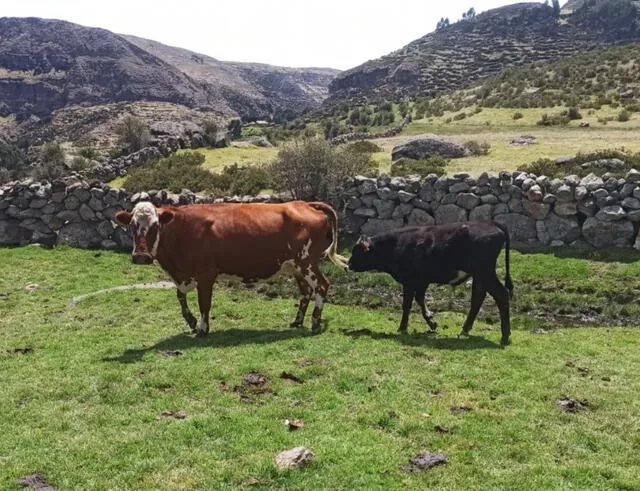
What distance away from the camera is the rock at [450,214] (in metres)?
23.0

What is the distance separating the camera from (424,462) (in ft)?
24.4

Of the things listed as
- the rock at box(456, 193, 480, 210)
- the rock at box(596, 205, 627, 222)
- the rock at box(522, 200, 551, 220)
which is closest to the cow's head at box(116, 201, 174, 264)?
the rock at box(456, 193, 480, 210)

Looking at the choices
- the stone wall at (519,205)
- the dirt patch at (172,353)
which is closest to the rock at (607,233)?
the stone wall at (519,205)

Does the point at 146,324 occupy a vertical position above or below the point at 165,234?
below

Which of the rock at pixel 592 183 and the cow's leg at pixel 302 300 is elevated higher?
the rock at pixel 592 183

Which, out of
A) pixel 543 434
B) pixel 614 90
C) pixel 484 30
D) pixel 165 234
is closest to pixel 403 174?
pixel 165 234

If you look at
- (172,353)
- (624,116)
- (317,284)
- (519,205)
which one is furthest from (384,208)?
(624,116)

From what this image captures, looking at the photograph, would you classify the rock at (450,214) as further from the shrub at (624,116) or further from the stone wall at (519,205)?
the shrub at (624,116)

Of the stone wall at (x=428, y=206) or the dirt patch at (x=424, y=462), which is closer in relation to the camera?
the dirt patch at (x=424, y=462)

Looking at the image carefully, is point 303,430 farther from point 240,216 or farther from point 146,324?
point 146,324

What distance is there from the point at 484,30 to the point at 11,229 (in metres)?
145

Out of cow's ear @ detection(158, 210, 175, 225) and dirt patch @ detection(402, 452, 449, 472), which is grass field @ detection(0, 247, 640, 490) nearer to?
dirt patch @ detection(402, 452, 449, 472)

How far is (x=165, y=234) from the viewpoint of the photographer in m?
13.8

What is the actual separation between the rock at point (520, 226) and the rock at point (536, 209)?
0.20 meters
